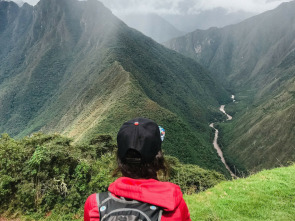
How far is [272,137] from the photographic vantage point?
304 feet

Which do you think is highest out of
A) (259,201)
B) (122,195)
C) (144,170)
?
(144,170)

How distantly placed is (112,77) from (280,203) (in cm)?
10444

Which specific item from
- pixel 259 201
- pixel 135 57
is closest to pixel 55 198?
pixel 259 201

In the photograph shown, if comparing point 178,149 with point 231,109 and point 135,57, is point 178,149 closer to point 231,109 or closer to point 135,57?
point 135,57

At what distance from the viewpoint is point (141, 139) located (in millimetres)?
3674

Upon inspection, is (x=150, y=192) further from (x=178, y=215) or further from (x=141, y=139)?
(x=141, y=139)

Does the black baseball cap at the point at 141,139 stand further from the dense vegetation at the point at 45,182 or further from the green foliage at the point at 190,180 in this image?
the green foliage at the point at 190,180

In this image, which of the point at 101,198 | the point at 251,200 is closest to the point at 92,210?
the point at 101,198

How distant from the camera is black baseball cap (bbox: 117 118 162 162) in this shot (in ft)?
12.1

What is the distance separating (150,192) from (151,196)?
0.06 m

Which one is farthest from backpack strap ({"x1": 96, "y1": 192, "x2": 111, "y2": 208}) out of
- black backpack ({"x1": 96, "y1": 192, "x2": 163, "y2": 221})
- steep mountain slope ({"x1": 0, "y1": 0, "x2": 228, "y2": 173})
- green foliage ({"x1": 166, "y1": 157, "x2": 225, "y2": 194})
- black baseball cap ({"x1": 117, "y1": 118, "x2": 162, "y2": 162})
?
steep mountain slope ({"x1": 0, "y1": 0, "x2": 228, "y2": 173})

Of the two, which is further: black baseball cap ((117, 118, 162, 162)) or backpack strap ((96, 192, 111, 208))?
black baseball cap ((117, 118, 162, 162))

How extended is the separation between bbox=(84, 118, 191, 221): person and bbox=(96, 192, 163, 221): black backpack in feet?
0.22

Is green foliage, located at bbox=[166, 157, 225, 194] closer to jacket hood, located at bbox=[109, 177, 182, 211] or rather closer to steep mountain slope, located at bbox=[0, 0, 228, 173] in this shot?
jacket hood, located at bbox=[109, 177, 182, 211]
